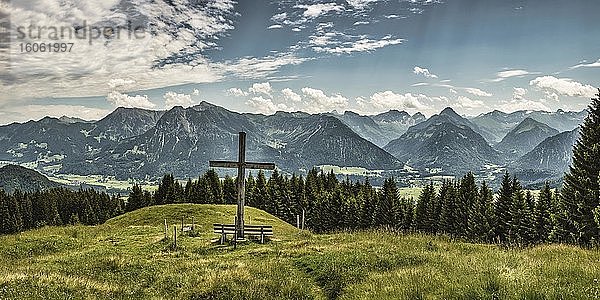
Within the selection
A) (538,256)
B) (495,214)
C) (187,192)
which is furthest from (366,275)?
(187,192)

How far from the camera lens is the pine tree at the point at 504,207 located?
6762cm

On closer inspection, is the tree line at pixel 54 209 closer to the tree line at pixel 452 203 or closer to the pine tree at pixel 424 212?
the tree line at pixel 452 203

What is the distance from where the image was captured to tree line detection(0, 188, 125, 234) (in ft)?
382

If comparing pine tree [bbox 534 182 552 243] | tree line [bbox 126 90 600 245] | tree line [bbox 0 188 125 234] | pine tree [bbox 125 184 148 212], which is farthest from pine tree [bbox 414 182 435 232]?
tree line [bbox 0 188 125 234]

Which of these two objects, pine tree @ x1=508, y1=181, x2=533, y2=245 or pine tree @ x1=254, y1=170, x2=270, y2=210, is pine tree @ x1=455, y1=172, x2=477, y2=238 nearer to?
pine tree @ x1=508, y1=181, x2=533, y2=245

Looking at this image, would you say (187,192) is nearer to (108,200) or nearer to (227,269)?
(108,200)

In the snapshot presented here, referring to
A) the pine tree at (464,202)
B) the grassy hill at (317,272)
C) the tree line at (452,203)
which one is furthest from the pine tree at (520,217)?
the grassy hill at (317,272)

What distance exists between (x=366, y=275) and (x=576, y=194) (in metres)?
35.9

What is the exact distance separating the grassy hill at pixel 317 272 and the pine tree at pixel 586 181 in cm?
2262

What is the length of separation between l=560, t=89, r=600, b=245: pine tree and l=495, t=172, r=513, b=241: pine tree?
21.9 m

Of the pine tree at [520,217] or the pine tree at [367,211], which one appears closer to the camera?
the pine tree at [520,217]

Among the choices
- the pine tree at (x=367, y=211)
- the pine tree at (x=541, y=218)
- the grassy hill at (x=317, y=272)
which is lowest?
the pine tree at (x=367, y=211)

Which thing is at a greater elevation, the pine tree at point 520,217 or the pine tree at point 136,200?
the pine tree at point 520,217

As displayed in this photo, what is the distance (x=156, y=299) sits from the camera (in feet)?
59.8
